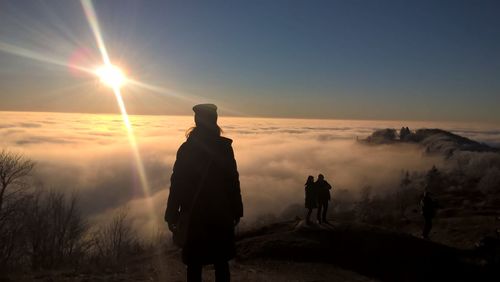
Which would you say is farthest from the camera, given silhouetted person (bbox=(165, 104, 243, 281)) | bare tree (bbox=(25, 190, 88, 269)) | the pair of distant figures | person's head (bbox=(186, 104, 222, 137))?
bare tree (bbox=(25, 190, 88, 269))

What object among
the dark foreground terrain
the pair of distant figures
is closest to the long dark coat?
→ the dark foreground terrain

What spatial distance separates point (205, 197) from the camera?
4875 mm

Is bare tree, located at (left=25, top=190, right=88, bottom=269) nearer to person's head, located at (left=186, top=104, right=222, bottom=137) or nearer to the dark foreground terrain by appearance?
the dark foreground terrain

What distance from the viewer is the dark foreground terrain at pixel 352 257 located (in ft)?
52.9

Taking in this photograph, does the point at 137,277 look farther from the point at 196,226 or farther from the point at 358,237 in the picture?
the point at 358,237

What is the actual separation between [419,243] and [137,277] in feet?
45.3

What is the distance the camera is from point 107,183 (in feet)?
631

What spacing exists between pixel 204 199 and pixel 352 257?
582 inches

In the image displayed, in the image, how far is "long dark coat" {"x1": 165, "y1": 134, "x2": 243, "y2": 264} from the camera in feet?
15.8

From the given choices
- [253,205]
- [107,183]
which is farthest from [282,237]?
[107,183]

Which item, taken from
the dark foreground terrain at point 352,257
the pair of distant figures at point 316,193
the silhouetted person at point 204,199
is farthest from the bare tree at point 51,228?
the silhouetted person at point 204,199

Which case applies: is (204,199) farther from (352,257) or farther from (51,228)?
(51,228)

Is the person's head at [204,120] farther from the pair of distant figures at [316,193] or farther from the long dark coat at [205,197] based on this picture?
the pair of distant figures at [316,193]

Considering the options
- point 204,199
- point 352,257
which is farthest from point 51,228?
point 204,199
